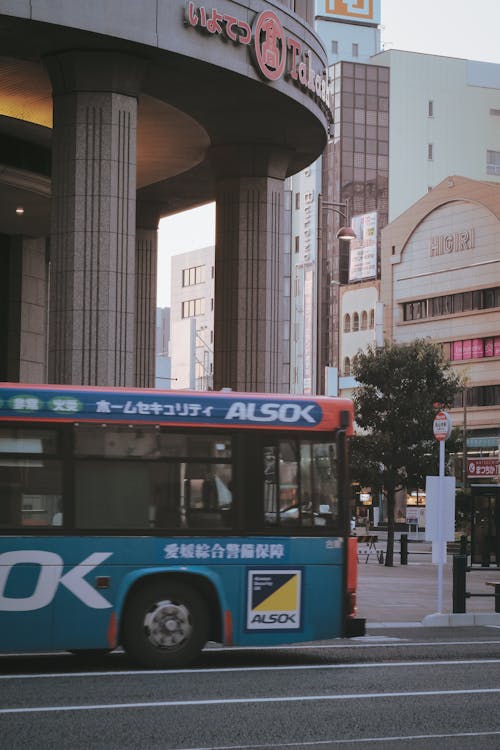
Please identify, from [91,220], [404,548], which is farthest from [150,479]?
[404,548]

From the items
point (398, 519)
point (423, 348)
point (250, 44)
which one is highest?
point (250, 44)

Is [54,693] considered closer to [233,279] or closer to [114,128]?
[114,128]

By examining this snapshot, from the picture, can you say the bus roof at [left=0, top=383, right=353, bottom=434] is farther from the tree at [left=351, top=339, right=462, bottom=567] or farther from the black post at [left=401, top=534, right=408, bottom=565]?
the tree at [left=351, top=339, right=462, bottom=567]

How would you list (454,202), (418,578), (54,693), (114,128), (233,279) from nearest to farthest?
(54,693) < (114,128) < (233,279) < (418,578) < (454,202)

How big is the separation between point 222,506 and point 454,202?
85418 millimetres

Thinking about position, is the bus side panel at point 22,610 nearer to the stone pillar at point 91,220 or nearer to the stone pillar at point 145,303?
the stone pillar at point 91,220

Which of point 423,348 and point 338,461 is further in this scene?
point 423,348

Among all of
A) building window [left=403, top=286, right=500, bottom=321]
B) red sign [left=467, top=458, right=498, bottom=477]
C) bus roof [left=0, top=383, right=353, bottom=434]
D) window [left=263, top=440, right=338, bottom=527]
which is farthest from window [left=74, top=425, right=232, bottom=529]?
building window [left=403, top=286, right=500, bottom=321]

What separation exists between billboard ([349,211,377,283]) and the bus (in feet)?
318

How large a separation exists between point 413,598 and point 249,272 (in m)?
9.02

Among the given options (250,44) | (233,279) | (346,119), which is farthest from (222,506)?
(346,119)

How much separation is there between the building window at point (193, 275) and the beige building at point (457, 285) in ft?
218

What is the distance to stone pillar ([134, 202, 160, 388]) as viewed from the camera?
120ft

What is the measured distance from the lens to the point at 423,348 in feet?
146
